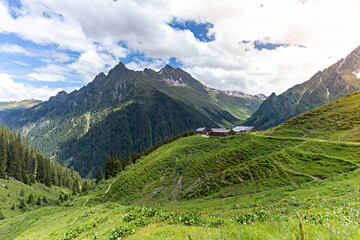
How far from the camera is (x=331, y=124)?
74188 mm

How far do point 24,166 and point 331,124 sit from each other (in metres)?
186

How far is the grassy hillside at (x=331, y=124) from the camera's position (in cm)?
6315

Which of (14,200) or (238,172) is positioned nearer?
(238,172)

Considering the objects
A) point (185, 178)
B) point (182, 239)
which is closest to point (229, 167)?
point (185, 178)

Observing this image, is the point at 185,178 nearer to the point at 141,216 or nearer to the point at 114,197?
the point at 114,197

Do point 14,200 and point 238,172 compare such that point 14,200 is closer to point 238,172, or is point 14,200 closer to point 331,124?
point 238,172

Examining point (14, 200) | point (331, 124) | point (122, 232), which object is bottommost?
point (14, 200)

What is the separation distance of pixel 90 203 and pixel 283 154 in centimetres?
6510

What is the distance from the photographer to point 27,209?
7369 centimetres

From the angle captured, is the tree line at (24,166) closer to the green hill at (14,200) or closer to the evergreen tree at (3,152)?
the evergreen tree at (3,152)

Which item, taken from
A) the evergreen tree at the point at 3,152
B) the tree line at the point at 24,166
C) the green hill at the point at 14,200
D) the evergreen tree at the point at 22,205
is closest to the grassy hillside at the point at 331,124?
the green hill at the point at 14,200

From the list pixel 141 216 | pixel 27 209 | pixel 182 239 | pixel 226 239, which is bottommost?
pixel 27 209

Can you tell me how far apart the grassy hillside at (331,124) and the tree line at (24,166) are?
13893cm

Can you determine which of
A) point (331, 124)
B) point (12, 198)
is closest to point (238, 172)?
point (331, 124)
